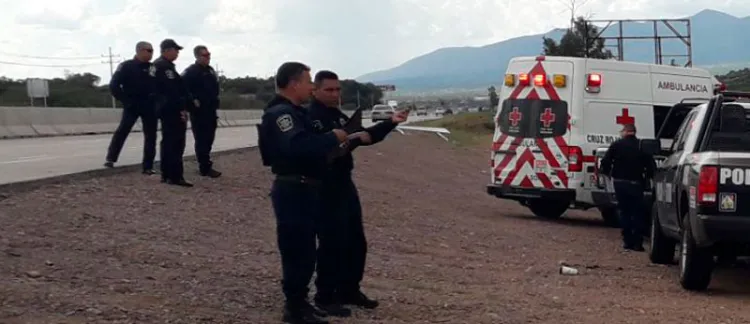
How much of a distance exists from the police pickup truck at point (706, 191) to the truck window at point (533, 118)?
467cm

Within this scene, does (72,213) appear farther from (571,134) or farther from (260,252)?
(571,134)

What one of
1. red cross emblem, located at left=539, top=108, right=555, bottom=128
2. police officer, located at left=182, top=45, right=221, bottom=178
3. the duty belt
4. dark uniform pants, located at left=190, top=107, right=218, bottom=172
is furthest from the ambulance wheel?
the duty belt

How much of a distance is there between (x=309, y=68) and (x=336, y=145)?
595 mm

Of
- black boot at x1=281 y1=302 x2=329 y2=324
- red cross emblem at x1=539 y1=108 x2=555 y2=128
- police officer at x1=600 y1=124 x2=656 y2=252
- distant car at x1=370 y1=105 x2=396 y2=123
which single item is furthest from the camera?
red cross emblem at x1=539 y1=108 x2=555 y2=128

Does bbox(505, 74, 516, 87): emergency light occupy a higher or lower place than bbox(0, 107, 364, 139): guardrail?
higher

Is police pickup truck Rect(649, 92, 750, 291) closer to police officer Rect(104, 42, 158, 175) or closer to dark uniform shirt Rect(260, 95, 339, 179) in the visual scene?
dark uniform shirt Rect(260, 95, 339, 179)

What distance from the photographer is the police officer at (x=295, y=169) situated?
23.4 ft

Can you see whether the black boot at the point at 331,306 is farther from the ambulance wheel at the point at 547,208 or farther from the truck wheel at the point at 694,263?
the ambulance wheel at the point at 547,208

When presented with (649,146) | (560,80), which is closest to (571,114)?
(560,80)

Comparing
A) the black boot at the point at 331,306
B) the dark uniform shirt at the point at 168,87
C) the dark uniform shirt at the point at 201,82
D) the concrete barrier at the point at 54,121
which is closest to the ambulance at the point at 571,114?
the dark uniform shirt at the point at 201,82

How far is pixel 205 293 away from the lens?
8.22 m

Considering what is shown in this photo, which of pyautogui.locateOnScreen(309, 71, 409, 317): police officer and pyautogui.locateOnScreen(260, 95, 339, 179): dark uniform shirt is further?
pyautogui.locateOnScreen(309, 71, 409, 317): police officer

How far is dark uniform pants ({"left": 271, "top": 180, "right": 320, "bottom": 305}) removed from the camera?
7.25 meters

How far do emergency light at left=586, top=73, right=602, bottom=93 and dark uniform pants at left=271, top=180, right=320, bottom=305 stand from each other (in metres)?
9.98
